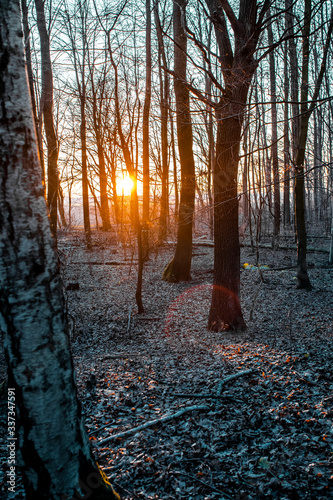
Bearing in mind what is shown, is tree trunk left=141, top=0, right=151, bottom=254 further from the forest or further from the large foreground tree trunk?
the large foreground tree trunk

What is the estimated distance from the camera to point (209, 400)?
3574mm

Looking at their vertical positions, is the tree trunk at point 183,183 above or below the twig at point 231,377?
above

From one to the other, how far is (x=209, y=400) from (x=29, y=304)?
2684 millimetres

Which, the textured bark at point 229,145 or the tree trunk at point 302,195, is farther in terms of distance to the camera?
the tree trunk at point 302,195

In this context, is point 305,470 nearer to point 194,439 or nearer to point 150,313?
point 194,439

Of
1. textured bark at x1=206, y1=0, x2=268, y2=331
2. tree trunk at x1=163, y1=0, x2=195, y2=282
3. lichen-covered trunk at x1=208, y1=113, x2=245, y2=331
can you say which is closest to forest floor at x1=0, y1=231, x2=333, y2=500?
lichen-covered trunk at x1=208, y1=113, x2=245, y2=331

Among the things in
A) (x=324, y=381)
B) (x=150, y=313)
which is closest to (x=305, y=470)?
(x=324, y=381)

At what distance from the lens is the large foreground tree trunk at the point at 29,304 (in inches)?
62.6

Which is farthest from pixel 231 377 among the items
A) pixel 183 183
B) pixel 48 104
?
pixel 48 104

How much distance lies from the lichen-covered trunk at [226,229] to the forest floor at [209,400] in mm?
452

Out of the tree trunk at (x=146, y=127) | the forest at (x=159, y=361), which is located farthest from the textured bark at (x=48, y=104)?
the tree trunk at (x=146, y=127)

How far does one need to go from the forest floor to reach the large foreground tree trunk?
1.02m

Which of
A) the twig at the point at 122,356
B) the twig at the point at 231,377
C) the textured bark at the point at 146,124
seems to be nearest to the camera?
the twig at the point at 231,377

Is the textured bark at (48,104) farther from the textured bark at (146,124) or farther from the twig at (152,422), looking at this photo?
the twig at (152,422)
